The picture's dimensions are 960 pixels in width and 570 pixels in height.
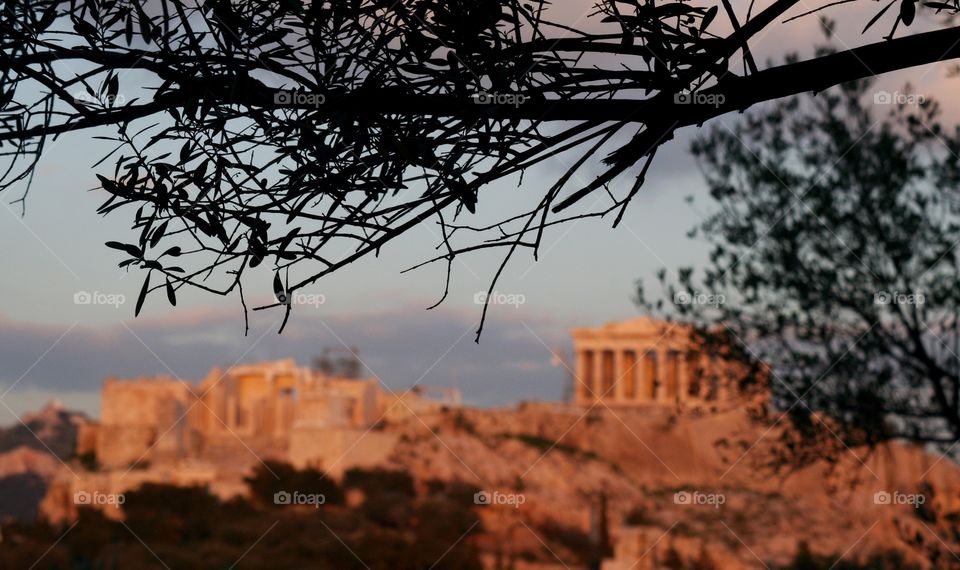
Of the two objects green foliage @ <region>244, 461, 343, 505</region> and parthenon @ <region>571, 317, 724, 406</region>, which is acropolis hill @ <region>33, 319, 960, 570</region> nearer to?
parthenon @ <region>571, 317, 724, 406</region>

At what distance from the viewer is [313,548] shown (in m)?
28.0

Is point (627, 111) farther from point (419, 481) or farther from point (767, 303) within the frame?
point (419, 481)

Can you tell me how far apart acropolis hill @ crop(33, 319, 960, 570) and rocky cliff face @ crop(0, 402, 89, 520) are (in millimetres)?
929

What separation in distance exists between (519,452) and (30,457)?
1842 cm

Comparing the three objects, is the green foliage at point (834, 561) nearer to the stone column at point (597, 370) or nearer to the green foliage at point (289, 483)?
the green foliage at point (289, 483)

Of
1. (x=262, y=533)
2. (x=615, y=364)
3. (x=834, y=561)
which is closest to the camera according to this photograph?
(x=834, y=561)

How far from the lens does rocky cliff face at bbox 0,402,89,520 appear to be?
38000 millimetres

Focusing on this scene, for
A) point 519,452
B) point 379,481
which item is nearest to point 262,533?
point 379,481

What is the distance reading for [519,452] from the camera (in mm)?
44375

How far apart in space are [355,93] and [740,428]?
6892mm

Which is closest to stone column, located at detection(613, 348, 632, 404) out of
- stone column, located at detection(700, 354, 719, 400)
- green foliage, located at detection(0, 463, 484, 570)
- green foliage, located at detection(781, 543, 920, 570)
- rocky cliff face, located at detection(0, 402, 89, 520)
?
green foliage, located at detection(0, 463, 484, 570)

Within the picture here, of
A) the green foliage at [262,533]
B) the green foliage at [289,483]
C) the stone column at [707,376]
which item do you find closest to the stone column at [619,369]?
the green foliage at [262,533]

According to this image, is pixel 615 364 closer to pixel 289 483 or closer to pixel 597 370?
pixel 597 370

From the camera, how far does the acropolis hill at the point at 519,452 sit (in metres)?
29.8
